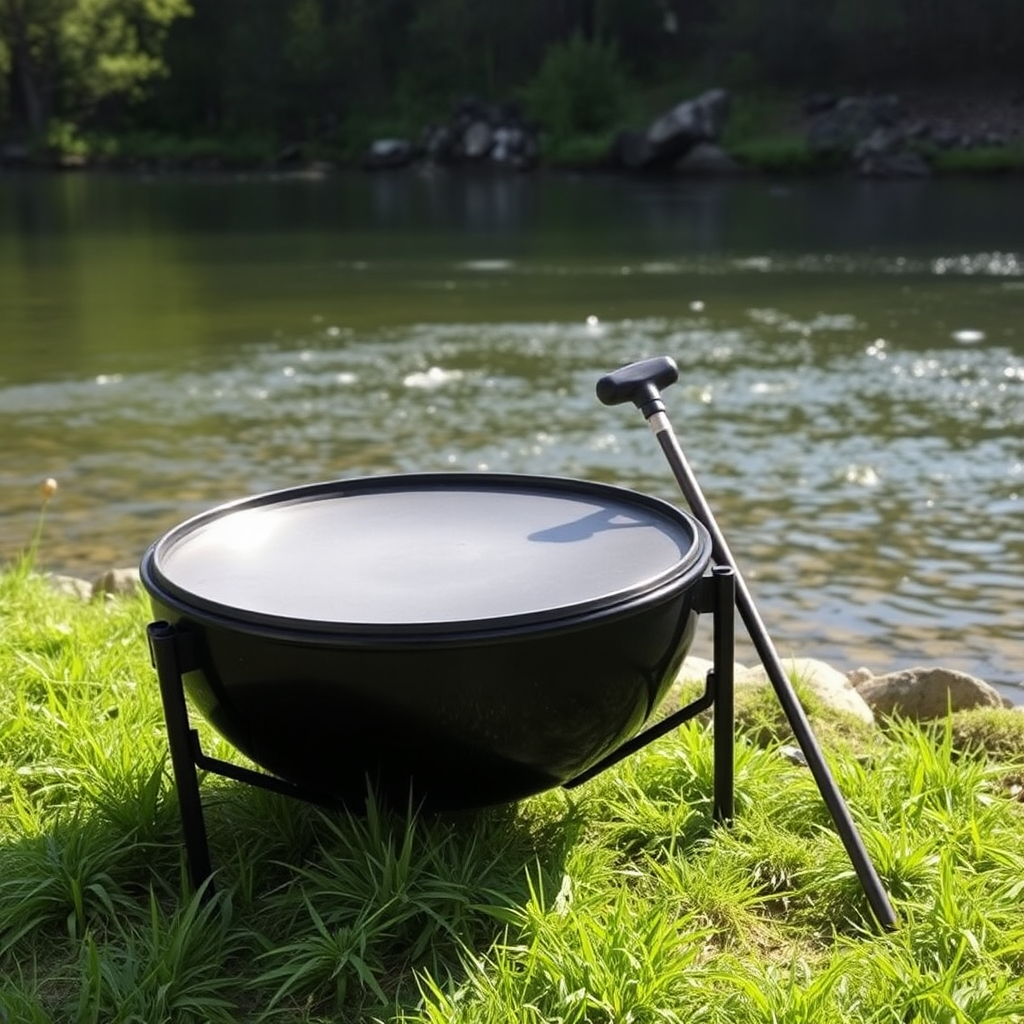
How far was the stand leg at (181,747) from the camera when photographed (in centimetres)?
257

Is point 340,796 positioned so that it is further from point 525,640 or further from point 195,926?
point 525,640

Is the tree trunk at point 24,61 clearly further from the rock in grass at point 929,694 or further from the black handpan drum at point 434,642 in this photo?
the black handpan drum at point 434,642

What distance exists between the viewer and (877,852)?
2805mm

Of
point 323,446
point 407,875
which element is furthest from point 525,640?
point 323,446

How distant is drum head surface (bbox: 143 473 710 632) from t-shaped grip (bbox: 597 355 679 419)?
0.24m

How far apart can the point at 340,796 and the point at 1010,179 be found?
37.6 metres

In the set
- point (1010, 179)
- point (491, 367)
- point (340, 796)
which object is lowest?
point (1010, 179)

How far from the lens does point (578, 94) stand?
5228cm

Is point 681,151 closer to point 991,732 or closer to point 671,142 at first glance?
point 671,142

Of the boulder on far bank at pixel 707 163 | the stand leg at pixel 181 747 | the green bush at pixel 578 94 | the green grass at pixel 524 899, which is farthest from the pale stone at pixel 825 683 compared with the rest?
the green bush at pixel 578 94

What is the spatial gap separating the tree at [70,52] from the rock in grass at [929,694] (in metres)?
60.1

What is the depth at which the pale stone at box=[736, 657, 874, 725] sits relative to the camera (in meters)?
3.92

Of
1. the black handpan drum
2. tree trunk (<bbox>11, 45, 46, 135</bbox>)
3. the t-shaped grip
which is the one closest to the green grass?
the black handpan drum

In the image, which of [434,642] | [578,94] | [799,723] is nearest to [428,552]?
[434,642]
